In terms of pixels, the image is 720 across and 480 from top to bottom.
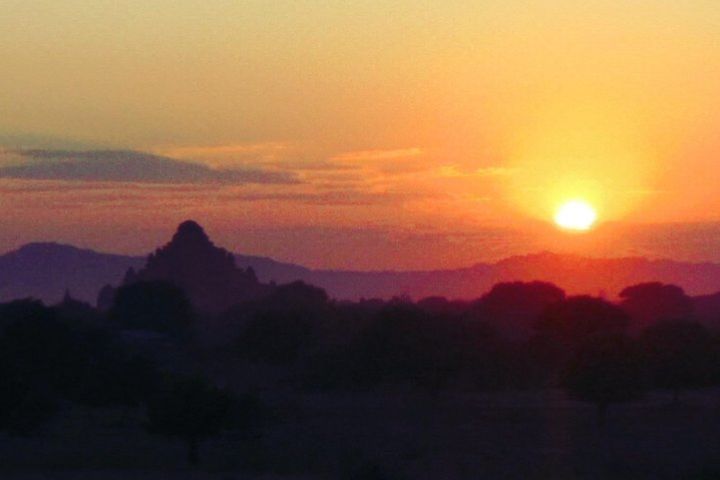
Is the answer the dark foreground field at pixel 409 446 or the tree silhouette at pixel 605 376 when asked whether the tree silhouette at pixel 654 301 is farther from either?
the tree silhouette at pixel 605 376

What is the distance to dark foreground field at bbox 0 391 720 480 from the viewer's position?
52.0 m

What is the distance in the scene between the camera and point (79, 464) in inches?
2103

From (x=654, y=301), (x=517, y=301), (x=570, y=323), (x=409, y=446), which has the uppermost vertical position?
(x=570, y=323)

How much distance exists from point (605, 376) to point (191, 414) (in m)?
23.0

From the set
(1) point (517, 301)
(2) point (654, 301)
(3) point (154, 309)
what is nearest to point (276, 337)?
(3) point (154, 309)

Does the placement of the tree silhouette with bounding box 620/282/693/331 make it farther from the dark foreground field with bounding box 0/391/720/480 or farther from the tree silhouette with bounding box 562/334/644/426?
the tree silhouette with bounding box 562/334/644/426

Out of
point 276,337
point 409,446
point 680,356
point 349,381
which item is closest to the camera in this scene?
point 409,446

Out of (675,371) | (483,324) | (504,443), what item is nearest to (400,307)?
(483,324)

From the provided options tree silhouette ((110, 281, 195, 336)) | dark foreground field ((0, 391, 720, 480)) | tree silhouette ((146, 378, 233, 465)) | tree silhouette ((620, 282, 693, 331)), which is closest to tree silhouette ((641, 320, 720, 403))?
dark foreground field ((0, 391, 720, 480))

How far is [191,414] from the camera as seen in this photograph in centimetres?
5681

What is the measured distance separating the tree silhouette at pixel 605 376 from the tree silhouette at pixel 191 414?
20.5 m

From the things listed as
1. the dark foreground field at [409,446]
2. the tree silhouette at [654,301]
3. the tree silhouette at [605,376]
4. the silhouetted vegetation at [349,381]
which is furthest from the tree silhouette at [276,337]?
the tree silhouette at [654,301]

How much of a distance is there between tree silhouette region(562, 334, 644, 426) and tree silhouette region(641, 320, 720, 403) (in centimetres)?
599

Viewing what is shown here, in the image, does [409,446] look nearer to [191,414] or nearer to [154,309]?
[191,414]
